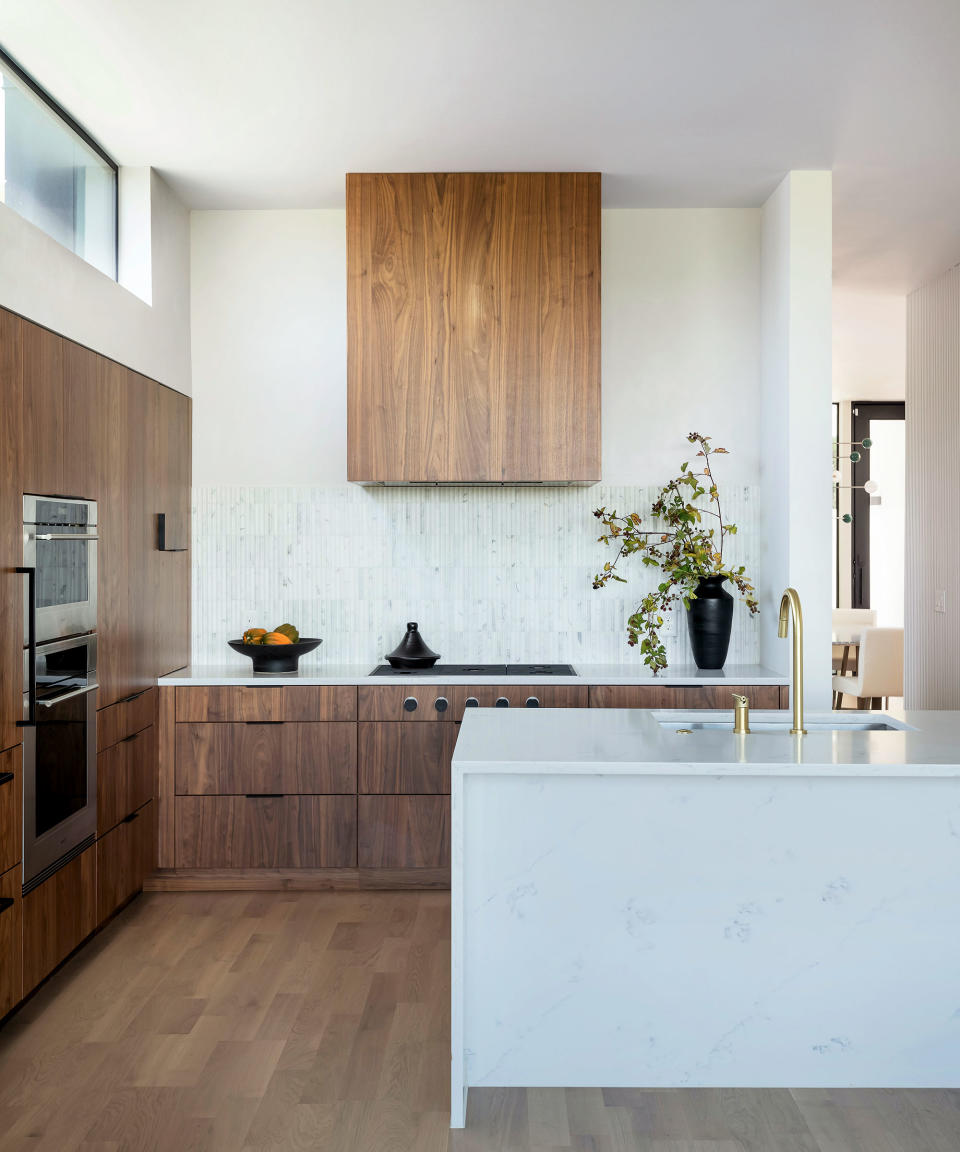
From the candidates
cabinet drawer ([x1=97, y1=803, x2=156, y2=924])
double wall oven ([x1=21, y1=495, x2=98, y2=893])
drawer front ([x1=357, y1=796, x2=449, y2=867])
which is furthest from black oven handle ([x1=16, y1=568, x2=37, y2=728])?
drawer front ([x1=357, y1=796, x2=449, y2=867])

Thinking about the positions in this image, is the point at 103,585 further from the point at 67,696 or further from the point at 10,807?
the point at 10,807

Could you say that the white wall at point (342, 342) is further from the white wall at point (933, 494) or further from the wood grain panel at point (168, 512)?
the white wall at point (933, 494)

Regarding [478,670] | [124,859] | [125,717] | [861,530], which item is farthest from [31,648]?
[861,530]

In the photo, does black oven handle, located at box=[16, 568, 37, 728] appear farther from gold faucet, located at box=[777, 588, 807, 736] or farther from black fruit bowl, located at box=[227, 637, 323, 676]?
gold faucet, located at box=[777, 588, 807, 736]

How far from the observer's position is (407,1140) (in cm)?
213

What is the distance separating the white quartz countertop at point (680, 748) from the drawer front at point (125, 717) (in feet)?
4.46

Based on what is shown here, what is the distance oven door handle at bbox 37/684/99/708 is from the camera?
9.21 ft

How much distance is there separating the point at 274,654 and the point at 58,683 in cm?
102

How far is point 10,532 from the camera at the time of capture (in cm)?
262

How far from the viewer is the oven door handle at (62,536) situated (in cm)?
275

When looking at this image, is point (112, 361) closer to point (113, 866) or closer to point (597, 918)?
point (113, 866)

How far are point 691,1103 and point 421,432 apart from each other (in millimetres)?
2420

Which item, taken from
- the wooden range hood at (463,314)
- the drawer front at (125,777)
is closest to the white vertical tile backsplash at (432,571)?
the wooden range hood at (463,314)

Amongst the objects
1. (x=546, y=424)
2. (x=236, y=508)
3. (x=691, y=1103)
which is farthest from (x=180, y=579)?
(x=691, y=1103)
